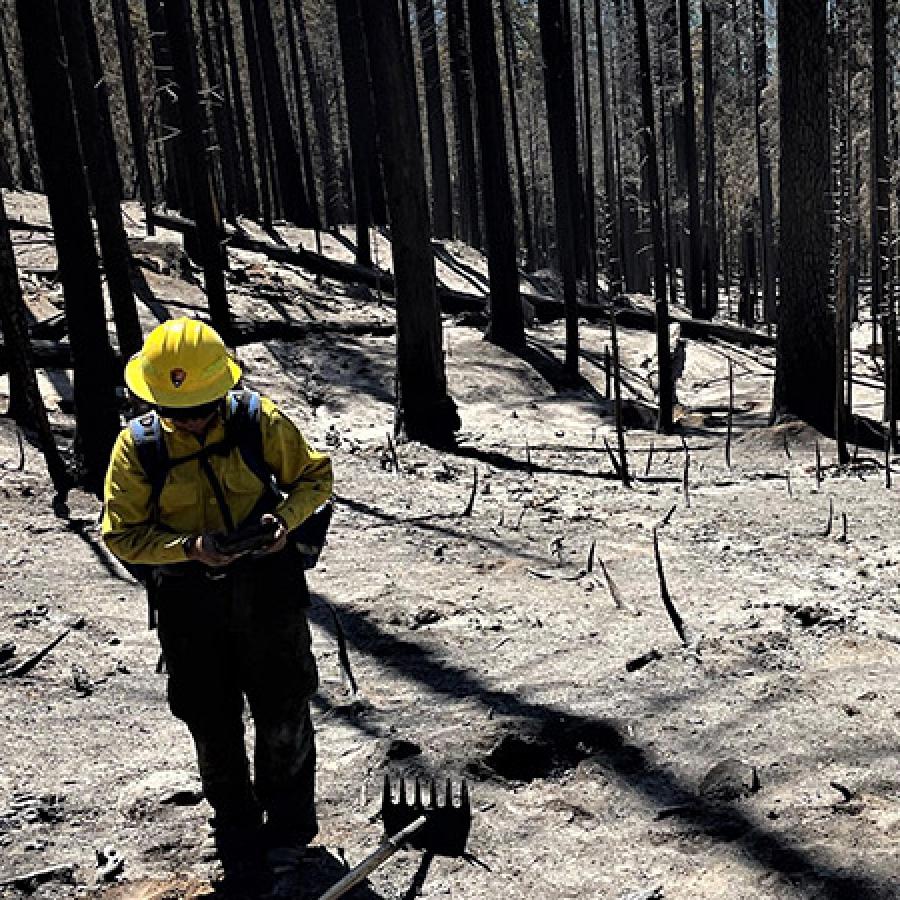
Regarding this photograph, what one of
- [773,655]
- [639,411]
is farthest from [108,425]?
[639,411]

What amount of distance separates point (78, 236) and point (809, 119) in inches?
270

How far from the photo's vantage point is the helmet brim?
121 inches

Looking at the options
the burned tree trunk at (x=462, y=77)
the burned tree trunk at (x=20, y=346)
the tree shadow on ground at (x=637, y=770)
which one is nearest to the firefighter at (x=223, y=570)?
the tree shadow on ground at (x=637, y=770)

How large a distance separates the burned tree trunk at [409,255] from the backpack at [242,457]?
786 centimetres

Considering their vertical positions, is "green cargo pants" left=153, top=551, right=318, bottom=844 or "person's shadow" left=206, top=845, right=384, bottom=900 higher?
"green cargo pants" left=153, top=551, right=318, bottom=844

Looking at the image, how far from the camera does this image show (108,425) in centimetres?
877

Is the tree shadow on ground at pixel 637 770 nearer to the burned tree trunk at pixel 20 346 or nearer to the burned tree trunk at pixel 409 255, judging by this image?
the burned tree trunk at pixel 20 346

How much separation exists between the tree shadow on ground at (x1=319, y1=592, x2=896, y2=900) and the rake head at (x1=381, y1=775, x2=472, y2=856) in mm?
634

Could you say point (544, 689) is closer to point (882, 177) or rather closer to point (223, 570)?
point (223, 570)

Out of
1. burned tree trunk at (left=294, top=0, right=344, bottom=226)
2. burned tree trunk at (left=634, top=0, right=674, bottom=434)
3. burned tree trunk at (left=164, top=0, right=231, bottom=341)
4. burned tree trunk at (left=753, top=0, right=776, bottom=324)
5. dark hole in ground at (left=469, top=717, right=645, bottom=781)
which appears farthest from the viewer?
burned tree trunk at (left=294, top=0, right=344, bottom=226)

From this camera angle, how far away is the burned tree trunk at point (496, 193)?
15.2 m

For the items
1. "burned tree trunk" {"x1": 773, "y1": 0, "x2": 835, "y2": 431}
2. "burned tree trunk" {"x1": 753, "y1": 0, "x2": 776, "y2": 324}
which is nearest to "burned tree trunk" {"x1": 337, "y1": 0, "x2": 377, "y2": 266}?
"burned tree trunk" {"x1": 753, "y1": 0, "x2": 776, "y2": 324}

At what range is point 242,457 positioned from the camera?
323 centimetres

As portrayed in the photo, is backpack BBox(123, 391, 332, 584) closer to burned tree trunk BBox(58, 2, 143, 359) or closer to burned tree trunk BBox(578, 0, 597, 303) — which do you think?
→ burned tree trunk BBox(58, 2, 143, 359)
